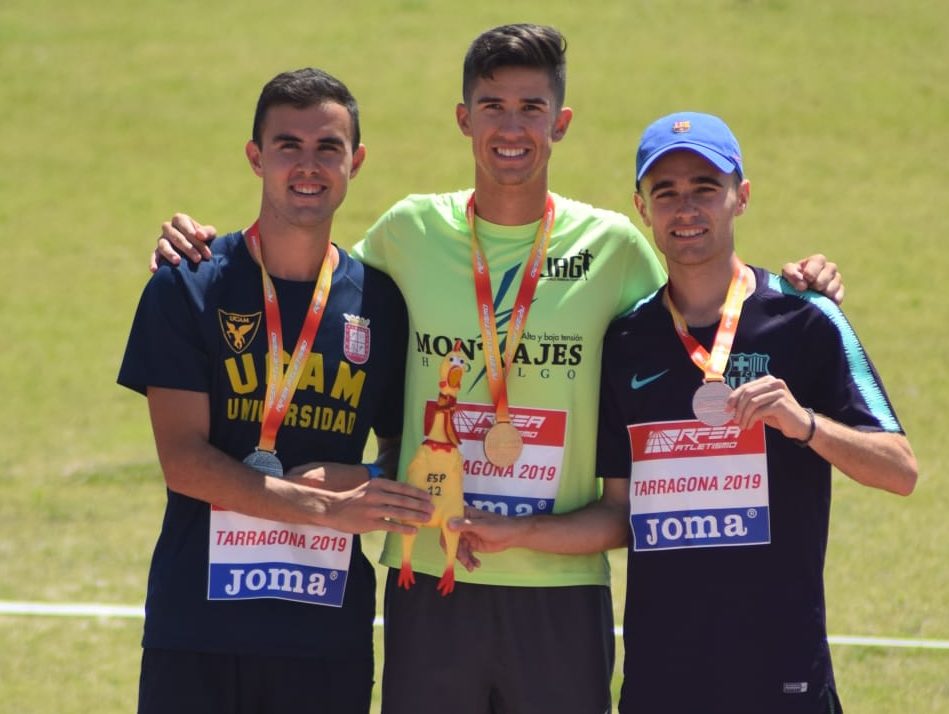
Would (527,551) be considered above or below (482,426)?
below

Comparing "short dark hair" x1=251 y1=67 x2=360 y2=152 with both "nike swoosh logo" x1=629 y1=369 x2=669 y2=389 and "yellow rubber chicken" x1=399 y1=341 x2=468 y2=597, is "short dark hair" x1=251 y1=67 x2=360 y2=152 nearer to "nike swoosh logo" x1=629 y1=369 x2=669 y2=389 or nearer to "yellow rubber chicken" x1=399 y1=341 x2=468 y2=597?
"yellow rubber chicken" x1=399 y1=341 x2=468 y2=597

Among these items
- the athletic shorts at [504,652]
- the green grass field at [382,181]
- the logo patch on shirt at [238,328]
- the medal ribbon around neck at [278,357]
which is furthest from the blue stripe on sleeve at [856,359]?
the green grass field at [382,181]

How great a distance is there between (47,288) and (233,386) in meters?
12.0

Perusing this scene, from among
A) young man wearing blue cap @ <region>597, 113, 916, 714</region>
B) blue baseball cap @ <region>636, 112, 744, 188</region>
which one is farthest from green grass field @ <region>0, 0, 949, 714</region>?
blue baseball cap @ <region>636, 112, 744, 188</region>

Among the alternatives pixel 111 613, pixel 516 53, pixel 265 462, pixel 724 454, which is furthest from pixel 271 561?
pixel 111 613

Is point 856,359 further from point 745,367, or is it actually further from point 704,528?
point 704,528

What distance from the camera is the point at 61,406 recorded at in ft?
39.2

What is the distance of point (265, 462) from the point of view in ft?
12.6

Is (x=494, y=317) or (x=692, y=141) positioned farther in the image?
(x=494, y=317)

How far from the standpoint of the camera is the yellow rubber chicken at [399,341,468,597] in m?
3.77

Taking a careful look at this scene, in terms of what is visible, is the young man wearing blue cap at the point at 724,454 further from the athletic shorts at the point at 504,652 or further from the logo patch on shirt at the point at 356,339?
the logo patch on shirt at the point at 356,339

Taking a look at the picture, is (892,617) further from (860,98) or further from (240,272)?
(860,98)

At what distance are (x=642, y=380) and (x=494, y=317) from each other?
448 mm

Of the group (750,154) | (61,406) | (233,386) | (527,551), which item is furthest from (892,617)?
(750,154)
